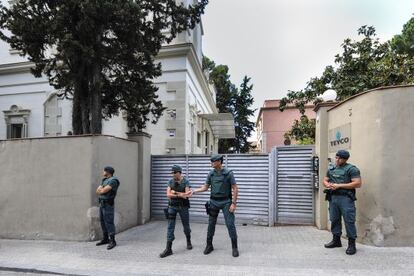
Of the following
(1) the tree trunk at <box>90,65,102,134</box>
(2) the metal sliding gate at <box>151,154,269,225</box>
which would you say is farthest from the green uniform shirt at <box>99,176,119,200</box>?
(1) the tree trunk at <box>90,65,102,134</box>

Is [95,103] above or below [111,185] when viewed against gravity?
above

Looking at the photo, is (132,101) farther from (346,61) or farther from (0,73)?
(0,73)

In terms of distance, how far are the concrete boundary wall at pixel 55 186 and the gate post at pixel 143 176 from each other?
3.67ft

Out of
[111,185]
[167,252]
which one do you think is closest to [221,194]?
[167,252]

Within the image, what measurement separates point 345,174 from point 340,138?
178 centimetres

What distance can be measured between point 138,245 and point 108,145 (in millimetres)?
2592

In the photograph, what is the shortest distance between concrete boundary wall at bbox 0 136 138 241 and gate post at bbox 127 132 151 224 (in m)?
1.12

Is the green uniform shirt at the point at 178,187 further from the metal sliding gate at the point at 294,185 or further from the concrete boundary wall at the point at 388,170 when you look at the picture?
the metal sliding gate at the point at 294,185

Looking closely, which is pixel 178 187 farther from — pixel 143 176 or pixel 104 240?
pixel 143 176

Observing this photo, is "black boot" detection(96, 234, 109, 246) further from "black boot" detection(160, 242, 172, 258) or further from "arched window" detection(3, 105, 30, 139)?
"arched window" detection(3, 105, 30, 139)

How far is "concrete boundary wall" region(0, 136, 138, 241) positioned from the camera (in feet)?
28.0

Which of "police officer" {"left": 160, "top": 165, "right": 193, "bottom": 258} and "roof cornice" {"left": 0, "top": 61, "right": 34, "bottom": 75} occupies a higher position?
"roof cornice" {"left": 0, "top": 61, "right": 34, "bottom": 75}

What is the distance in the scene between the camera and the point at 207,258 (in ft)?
22.0

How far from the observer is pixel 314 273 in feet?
18.7
